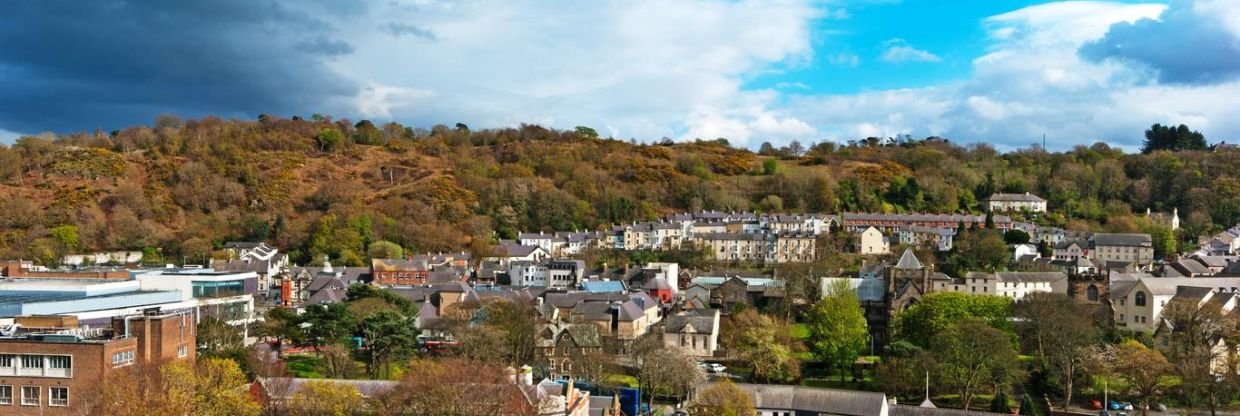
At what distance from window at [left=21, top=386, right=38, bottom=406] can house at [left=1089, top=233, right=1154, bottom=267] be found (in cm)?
7018

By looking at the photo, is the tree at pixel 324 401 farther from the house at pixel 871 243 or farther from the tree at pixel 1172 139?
the tree at pixel 1172 139

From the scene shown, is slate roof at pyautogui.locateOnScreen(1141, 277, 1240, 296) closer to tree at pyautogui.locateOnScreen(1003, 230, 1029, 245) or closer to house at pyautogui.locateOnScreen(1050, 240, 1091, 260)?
house at pyautogui.locateOnScreen(1050, 240, 1091, 260)

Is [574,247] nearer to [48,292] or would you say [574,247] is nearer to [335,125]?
[48,292]

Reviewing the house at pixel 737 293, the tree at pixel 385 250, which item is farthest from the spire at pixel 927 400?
the tree at pixel 385 250

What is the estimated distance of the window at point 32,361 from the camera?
26.6m

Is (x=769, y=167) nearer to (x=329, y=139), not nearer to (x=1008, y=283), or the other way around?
(x=329, y=139)

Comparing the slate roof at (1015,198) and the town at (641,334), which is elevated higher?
the slate roof at (1015,198)

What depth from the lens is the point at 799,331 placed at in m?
54.1

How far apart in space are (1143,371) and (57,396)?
36294mm

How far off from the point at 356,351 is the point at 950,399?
26785 mm

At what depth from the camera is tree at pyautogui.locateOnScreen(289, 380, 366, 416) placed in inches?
984

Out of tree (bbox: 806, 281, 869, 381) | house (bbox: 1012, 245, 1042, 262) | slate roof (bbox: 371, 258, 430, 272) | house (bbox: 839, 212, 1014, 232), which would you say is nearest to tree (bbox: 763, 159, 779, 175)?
house (bbox: 839, 212, 1014, 232)

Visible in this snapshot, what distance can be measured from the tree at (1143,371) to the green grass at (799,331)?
1652cm

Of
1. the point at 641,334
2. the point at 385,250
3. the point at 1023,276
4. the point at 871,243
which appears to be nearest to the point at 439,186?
the point at 385,250
